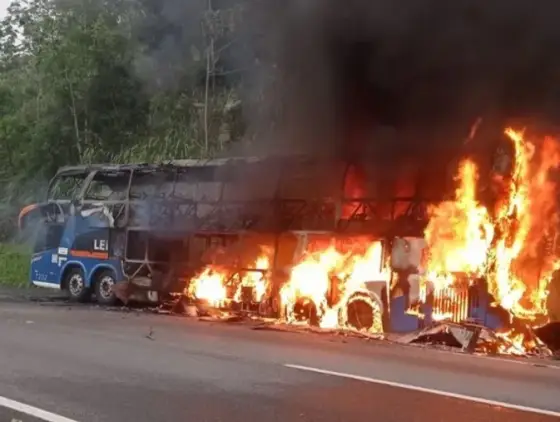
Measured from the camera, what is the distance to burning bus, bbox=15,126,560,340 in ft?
37.4

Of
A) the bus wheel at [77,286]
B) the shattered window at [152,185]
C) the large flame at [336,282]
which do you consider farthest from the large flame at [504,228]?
the bus wheel at [77,286]

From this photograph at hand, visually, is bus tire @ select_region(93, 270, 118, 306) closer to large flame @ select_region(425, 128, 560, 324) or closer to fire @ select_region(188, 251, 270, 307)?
fire @ select_region(188, 251, 270, 307)

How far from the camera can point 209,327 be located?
11.9m

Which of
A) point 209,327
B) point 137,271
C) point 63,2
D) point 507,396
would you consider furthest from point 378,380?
point 63,2

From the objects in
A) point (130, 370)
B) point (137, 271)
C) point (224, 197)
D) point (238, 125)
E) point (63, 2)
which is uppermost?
point (63, 2)

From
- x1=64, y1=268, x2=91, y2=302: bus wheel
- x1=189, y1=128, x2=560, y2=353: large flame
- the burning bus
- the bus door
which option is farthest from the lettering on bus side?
x1=189, y1=128, x2=560, y2=353: large flame

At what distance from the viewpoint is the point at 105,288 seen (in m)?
16.0

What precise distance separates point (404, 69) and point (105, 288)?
22.8 ft

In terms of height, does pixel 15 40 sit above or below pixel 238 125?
above

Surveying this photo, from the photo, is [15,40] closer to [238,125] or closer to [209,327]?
[238,125]

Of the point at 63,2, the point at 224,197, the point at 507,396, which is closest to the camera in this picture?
the point at 507,396

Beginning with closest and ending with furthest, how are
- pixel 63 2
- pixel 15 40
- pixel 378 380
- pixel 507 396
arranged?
1. pixel 507 396
2. pixel 378 380
3. pixel 63 2
4. pixel 15 40

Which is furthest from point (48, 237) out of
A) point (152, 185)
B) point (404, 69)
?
point (404, 69)

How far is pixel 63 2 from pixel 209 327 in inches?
612
